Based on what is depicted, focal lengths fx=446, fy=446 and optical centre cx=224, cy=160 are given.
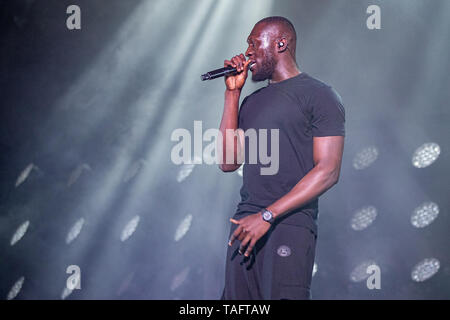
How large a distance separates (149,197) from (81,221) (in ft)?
1.83

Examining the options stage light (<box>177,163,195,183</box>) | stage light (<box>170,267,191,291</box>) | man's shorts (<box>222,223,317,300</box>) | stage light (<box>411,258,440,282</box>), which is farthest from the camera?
stage light (<box>177,163,195,183</box>)

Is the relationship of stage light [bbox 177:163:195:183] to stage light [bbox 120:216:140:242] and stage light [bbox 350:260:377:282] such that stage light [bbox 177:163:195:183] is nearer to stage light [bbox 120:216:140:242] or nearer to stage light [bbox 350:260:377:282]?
stage light [bbox 120:216:140:242]

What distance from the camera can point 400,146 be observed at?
3.38m

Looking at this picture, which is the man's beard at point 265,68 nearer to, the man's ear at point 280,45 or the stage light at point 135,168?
the man's ear at point 280,45

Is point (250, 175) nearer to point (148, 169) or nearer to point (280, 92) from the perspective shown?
point (280, 92)

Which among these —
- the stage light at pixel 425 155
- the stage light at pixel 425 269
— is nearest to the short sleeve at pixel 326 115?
the stage light at pixel 425 155

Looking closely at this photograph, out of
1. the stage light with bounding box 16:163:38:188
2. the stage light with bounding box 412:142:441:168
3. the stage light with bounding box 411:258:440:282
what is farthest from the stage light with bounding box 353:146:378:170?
the stage light with bounding box 16:163:38:188

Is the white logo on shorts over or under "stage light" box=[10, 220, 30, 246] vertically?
under

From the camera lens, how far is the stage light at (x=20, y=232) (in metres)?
3.40

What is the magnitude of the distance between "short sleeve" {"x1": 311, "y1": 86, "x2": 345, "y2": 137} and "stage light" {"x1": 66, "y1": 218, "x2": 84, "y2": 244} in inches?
95.7

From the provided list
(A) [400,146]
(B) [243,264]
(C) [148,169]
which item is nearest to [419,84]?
(A) [400,146]

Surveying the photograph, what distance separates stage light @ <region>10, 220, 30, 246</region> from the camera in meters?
3.40

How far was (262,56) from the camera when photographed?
181 cm

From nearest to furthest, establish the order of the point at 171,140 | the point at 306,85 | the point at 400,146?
the point at 306,85
the point at 400,146
the point at 171,140
